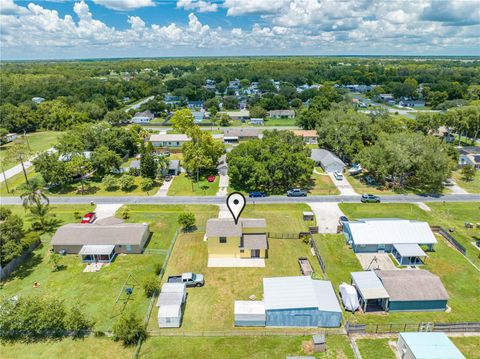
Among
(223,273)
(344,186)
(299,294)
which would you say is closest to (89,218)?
(223,273)

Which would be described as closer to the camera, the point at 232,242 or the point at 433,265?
the point at 433,265

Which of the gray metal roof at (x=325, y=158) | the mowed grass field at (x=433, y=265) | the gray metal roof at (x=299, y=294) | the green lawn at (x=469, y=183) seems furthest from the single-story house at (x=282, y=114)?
the gray metal roof at (x=299, y=294)

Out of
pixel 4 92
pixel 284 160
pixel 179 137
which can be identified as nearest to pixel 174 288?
pixel 284 160

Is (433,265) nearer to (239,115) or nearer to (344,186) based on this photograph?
(344,186)

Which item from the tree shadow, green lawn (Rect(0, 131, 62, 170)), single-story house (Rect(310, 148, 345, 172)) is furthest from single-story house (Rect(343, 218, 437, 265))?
green lawn (Rect(0, 131, 62, 170))

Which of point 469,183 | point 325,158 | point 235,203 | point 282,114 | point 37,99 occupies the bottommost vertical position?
point 469,183

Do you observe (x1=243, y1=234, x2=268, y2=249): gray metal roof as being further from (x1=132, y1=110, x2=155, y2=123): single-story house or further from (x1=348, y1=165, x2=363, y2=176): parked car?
(x1=132, y1=110, x2=155, y2=123): single-story house

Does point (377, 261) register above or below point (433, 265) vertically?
below
